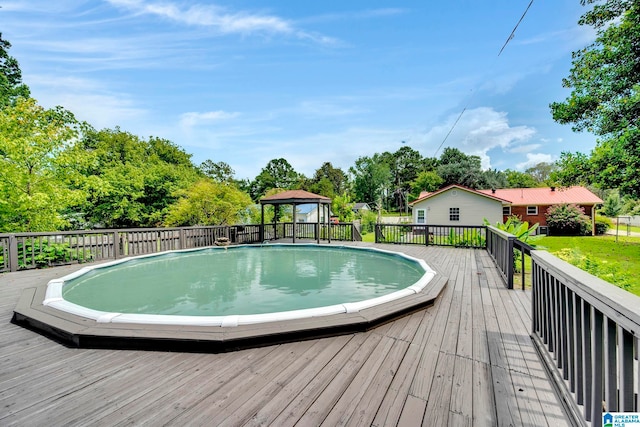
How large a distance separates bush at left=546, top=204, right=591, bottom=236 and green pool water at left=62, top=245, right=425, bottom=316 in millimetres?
16147

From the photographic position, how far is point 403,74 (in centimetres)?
991

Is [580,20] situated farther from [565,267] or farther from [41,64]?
[41,64]

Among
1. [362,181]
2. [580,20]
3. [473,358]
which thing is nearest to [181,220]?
[473,358]

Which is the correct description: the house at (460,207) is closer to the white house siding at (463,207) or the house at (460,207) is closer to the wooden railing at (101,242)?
the white house siding at (463,207)

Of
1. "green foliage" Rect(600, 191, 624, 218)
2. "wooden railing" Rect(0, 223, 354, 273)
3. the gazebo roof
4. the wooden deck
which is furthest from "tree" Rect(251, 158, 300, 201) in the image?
the wooden deck

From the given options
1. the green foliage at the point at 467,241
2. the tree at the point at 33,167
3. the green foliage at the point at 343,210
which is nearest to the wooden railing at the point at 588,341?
the green foliage at the point at 467,241

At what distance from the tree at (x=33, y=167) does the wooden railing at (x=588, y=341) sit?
385 inches

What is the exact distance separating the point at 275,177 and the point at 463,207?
103 feet

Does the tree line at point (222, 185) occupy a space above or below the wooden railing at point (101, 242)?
above

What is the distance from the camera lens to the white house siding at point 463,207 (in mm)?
16750

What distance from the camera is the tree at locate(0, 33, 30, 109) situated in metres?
12.9

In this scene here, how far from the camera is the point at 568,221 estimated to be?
17.1m

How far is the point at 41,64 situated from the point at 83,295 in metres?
8.66

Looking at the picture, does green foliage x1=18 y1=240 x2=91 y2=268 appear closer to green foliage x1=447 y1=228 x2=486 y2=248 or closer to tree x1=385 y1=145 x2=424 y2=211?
green foliage x1=447 y1=228 x2=486 y2=248
